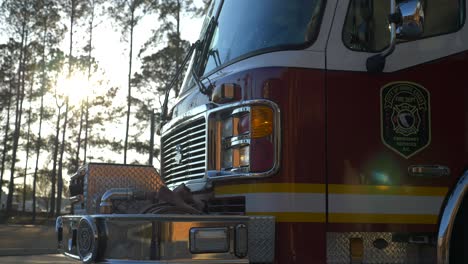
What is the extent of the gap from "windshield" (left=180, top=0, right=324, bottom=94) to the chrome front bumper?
1.10 m

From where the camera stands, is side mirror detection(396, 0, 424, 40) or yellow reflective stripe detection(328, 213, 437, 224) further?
yellow reflective stripe detection(328, 213, 437, 224)

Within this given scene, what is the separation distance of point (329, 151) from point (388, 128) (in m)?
0.40

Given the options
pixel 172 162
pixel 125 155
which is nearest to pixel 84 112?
pixel 125 155

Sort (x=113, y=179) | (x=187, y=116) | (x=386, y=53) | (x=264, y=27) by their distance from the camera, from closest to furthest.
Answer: (x=386, y=53) → (x=264, y=27) → (x=187, y=116) → (x=113, y=179)

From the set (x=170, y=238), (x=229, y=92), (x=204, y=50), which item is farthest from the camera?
(x=204, y=50)

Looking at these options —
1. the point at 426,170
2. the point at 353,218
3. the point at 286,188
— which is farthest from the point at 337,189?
the point at 426,170

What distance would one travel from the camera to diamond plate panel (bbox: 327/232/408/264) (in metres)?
3.45

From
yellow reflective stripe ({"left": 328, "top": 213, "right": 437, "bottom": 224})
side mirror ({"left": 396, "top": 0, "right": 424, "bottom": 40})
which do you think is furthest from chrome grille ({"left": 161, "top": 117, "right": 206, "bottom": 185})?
side mirror ({"left": 396, "top": 0, "right": 424, "bottom": 40})

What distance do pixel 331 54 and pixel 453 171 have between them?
1.02 metres

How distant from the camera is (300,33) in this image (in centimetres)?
362

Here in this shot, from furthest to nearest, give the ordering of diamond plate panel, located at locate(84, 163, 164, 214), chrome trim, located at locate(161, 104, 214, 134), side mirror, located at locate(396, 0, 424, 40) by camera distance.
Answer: diamond plate panel, located at locate(84, 163, 164, 214)
chrome trim, located at locate(161, 104, 214, 134)
side mirror, located at locate(396, 0, 424, 40)

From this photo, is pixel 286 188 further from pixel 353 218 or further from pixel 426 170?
pixel 426 170

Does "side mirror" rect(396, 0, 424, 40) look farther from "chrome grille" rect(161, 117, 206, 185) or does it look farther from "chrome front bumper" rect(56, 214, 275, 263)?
"chrome grille" rect(161, 117, 206, 185)

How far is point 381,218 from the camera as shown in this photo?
3502mm
